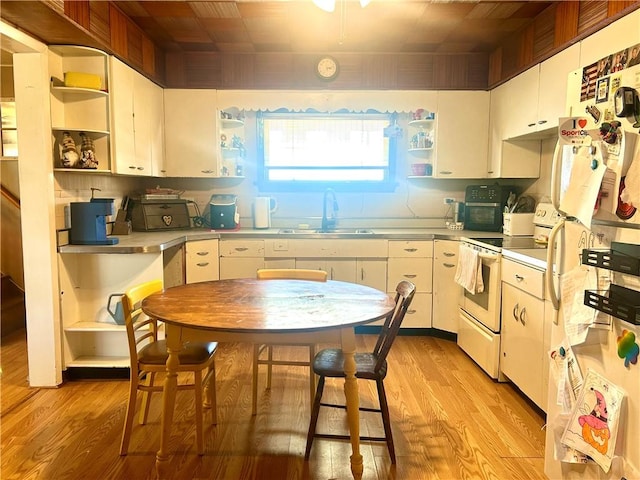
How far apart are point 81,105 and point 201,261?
1.44 meters

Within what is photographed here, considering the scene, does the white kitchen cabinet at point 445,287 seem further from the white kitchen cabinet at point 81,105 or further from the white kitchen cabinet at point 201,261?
the white kitchen cabinet at point 81,105

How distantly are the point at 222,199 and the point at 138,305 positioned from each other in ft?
6.66

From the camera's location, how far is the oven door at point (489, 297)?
294cm

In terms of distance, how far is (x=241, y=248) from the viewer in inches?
149

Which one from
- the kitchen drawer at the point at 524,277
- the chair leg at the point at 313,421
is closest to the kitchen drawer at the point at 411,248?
the kitchen drawer at the point at 524,277

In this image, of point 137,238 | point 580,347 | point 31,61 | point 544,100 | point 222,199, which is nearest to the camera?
point 580,347

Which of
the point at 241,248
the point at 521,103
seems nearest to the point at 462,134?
the point at 521,103

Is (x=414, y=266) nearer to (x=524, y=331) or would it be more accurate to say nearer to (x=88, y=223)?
(x=524, y=331)

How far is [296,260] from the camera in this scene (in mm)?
3799

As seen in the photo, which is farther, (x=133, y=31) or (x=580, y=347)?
(x=133, y=31)

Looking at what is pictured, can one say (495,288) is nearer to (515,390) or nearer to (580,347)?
(515,390)

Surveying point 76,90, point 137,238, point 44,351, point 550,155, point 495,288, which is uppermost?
point 76,90

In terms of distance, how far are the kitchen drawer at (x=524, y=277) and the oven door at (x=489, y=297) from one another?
3.1 inches

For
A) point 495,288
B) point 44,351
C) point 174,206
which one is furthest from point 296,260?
point 44,351
